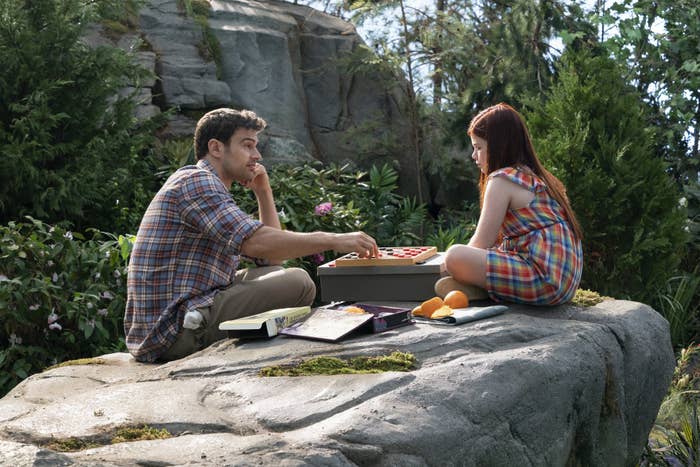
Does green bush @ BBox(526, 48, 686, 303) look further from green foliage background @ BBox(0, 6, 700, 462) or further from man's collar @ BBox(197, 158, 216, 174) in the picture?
man's collar @ BBox(197, 158, 216, 174)

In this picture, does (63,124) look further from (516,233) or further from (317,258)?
(516,233)

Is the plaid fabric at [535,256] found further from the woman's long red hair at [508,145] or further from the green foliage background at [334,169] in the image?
the green foliage background at [334,169]

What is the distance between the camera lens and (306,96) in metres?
12.3

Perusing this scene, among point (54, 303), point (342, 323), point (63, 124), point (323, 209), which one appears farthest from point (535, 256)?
point (63, 124)

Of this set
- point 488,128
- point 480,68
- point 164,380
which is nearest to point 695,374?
point 488,128

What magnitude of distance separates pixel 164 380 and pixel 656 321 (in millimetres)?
2613

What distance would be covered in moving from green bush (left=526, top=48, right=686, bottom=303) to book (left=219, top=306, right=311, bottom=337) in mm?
3845

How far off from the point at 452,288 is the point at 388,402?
5.24 ft

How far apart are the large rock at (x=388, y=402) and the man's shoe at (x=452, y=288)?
0.80 feet

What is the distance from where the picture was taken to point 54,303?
5469 mm

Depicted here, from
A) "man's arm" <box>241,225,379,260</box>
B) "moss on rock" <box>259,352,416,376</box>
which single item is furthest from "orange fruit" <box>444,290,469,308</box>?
"moss on rock" <box>259,352,416,376</box>

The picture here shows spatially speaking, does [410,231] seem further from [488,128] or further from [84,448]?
[84,448]

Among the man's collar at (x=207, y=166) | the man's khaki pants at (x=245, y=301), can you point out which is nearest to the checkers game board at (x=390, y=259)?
the man's khaki pants at (x=245, y=301)

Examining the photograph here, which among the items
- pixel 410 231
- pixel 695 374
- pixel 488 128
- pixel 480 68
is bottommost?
pixel 695 374
